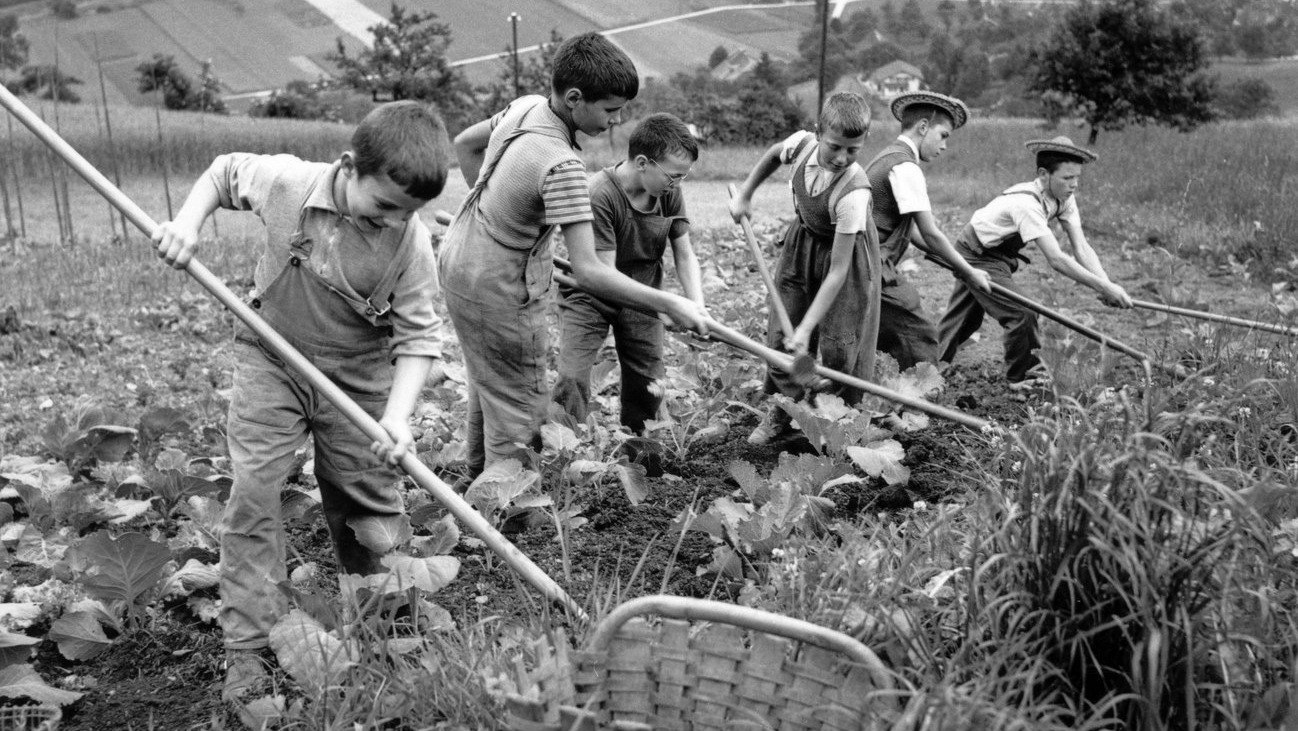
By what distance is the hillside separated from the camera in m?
36.7

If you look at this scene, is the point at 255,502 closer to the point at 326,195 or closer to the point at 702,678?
the point at 326,195

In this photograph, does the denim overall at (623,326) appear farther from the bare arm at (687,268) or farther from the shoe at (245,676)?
the shoe at (245,676)

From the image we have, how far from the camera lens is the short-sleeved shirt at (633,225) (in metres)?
4.12

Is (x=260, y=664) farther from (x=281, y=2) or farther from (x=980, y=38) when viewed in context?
(x=281, y=2)

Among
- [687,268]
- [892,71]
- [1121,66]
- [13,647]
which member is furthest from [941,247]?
[892,71]

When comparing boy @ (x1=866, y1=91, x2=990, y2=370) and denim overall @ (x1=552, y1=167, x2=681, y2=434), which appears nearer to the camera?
denim overall @ (x1=552, y1=167, x2=681, y2=434)

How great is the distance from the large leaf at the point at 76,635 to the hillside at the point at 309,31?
33.5 m

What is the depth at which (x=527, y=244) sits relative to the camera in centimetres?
357

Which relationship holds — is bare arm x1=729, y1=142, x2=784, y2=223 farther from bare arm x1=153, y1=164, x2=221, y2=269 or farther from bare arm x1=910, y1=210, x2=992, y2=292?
bare arm x1=153, y1=164, x2=221, y2=269

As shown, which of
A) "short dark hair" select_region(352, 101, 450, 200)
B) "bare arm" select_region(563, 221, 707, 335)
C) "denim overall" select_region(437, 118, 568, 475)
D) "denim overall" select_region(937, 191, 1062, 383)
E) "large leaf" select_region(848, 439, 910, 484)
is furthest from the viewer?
"denim overall" select_region(937, 191, 1062, 383)

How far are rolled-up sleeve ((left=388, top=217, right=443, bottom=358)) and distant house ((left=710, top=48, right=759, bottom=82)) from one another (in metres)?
32.7

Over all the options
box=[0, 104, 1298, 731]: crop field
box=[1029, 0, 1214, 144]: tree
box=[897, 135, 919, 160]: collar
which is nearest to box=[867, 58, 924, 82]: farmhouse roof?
box=[1029, 0, 1214, 144]: tree

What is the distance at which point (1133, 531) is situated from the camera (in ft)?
6.56

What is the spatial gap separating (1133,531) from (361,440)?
1845 mm
